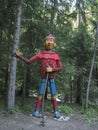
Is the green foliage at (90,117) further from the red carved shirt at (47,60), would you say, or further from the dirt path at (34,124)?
the red carved shirt at (47,60)

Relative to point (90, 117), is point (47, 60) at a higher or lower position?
higher

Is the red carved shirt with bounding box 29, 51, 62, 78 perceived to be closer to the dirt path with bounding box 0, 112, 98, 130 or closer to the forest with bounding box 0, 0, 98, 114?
the dirt path with bounding box 0, 112, 98, 130

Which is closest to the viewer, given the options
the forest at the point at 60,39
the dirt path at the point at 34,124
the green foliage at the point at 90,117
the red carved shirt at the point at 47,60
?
the dirt path at the point at 34,124

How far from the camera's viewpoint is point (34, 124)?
258 inches

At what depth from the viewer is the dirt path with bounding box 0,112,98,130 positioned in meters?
6.27

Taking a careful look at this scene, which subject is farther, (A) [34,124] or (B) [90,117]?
(B) [90,117]

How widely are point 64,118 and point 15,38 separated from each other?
276cm

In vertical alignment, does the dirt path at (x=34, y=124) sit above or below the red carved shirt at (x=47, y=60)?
below

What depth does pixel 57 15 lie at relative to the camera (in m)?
10.8

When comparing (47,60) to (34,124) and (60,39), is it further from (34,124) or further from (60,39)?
(60,39)

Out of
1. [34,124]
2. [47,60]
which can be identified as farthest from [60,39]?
[34,124]

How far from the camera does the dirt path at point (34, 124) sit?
627 cm

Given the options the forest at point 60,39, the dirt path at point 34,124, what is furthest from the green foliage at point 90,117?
the forest at point 60,39

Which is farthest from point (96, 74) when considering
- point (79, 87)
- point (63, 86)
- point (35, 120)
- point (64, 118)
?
point (35, 120)
